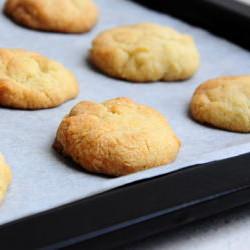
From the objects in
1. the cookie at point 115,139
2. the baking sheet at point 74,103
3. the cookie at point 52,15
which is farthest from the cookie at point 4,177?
the cookie at point 52,15

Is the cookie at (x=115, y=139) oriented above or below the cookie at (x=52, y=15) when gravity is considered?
above

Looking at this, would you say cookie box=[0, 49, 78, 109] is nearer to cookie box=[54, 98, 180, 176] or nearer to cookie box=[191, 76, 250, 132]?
cookie box=[54, 98, 180, 176]

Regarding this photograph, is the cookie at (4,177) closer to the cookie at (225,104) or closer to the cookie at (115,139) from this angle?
the cookie at (115,139)

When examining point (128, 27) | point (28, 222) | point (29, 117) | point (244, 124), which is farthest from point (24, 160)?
point (128, 27)

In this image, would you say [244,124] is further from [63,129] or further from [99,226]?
Result: [99,226]

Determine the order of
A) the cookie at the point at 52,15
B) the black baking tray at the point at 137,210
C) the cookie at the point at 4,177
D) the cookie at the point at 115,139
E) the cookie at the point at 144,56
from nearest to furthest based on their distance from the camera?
the black baking tray at the point at 137,210, the cookie at the point at 4,177, the cookie at the point at 115,139, the cookie at the point at 144,56, the cookie at the point at 52,15

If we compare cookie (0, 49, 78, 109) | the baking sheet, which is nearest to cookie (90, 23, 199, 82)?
the baking sheet
